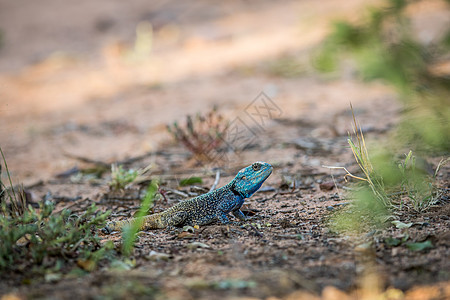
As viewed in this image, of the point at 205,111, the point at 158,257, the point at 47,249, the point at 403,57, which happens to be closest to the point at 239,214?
the point at 158,257

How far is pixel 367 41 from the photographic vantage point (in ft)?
9.77

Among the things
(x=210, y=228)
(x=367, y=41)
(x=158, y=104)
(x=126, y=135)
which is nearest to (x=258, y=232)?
(x=210, y=228)

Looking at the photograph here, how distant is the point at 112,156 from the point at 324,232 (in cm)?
386

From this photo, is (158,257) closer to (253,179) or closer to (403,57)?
(253,179)

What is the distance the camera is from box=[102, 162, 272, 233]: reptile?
3.90m

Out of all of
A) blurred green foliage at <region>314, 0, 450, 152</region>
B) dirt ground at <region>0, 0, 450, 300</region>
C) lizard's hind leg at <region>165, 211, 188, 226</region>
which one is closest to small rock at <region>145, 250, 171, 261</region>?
dirt ground at <region>0, 0, 450, 300</region>

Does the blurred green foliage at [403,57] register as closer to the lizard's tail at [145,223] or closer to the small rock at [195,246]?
the small rock at [195,246]

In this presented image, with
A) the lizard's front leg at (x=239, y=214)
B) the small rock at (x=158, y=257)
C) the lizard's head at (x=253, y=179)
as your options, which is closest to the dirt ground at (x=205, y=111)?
the small rock at (x=158, y=257)

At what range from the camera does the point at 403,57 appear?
293cm

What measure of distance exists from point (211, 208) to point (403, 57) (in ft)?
6.12

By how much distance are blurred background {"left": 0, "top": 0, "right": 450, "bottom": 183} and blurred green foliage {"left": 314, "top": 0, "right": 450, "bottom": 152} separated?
0.02 metres

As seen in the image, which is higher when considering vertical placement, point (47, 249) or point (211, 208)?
point (47, 249)

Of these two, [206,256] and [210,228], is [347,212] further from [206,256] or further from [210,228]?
[206,256]

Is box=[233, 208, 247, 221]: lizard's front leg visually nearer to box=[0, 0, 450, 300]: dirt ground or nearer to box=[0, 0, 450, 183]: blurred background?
box=[0, 0, 450, 300]: dirt ground
